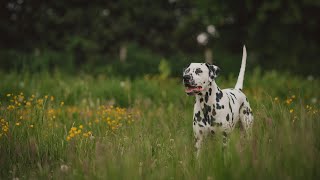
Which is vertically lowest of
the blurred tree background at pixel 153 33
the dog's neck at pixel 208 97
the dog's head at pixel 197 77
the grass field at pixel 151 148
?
the grass field at pixel 151 148

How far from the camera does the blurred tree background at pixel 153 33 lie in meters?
17.7

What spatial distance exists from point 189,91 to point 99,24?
18047mm

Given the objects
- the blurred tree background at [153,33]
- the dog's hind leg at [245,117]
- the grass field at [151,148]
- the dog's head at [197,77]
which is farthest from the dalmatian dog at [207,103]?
the blurred tree background at [153,33]

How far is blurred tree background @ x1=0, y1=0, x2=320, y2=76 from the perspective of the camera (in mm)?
17656

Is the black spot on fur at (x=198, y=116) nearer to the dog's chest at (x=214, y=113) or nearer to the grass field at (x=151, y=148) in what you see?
the dog's chest at (x=214, y=113)

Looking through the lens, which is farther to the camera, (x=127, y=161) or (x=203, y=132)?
(x=203, y=132)

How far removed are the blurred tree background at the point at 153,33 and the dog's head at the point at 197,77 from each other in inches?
378

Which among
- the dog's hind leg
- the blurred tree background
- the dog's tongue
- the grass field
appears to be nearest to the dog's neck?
the dog's tongue

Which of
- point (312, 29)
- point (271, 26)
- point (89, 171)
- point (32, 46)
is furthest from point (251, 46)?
point (89, 171)

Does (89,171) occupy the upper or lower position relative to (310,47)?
lower

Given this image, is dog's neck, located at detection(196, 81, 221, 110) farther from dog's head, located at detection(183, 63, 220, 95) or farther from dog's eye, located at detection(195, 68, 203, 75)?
dog's eye, located at detection(195, 68, 203, 75)

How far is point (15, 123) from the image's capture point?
5.55 metres

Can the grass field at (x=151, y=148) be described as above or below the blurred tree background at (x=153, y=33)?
below

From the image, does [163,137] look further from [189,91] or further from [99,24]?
[99,24]
